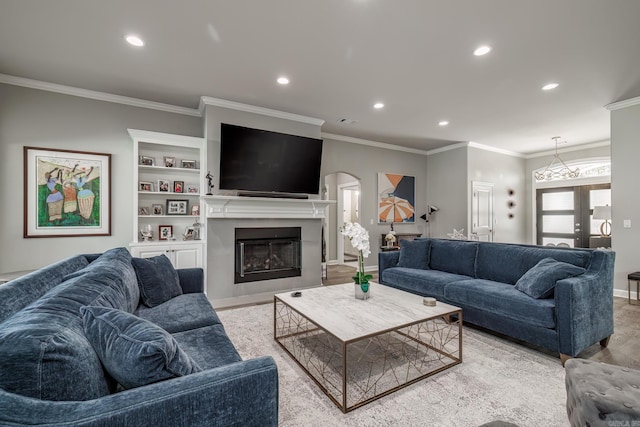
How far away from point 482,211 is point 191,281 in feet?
20.6

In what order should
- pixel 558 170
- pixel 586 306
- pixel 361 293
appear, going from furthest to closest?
1. pixel 558 170
2. pixel 361 293
3. pixel 586 306

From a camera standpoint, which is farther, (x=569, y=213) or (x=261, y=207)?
(x=569, y=213)

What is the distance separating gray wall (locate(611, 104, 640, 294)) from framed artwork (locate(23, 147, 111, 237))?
716 cm

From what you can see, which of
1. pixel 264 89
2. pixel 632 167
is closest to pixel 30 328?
pixel 264 89

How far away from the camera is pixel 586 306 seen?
2.38m

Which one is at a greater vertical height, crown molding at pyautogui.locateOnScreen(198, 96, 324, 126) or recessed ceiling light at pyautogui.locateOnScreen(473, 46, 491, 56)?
recessed ceiling light at pyautogui.locateOnScreen(473, 46, 491, 56)

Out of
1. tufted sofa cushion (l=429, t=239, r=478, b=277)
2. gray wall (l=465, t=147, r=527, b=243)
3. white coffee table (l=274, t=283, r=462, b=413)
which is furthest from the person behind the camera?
gray wall (l=465, t=147, r=527, b=243)

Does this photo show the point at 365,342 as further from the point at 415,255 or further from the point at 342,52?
the point at 342,52

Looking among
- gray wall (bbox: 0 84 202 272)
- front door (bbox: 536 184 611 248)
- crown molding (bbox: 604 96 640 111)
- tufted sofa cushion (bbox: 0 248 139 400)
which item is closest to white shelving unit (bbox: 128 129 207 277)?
gray wall (bbox: 0 84 202 272)

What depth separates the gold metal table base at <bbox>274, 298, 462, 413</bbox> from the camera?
6.52 feet

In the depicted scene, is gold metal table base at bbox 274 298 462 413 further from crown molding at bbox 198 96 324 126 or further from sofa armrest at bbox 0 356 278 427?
crown molding at bbox 198 96 324 126

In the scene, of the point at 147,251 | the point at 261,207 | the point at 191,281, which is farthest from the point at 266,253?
the point at 191,281

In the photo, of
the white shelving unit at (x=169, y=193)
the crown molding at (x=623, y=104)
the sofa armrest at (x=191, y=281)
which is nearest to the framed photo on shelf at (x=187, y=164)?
the white shelving unit at (x=169, y=193)

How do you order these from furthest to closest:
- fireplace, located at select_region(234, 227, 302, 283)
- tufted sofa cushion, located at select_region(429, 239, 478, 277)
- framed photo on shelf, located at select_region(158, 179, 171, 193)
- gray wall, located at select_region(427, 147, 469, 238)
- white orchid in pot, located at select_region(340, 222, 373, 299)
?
gray wall, located at select_region(427, 147, 469, 238) < fireplace, located at select_region(234, 227, 302, 283) < framed photo on shelf, located at select_region(158, 179, 171, 193) < tufted sofa cushion, located at select_region(429, 239, 478, 277) < white orchid in pot, located at select_region(340, 222, 373, 299)
